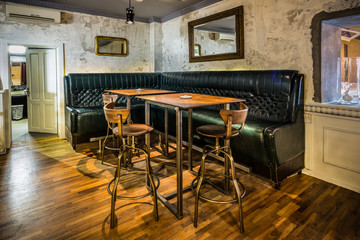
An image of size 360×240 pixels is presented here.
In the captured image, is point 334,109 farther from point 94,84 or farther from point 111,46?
point 111,46

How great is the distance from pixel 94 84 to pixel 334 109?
4.35 metres

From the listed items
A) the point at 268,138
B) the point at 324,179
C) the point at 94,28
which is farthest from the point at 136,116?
the point at 324,179

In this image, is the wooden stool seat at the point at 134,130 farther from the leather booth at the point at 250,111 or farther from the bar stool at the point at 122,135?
the leather booth at the point at 250,111

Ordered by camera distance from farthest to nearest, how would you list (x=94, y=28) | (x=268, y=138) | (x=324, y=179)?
1. (x=94, y=28)
2. (x=324, y=179)
3. (x=268, y=138)

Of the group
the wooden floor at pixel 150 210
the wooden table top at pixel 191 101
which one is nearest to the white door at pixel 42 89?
the wooden floor at pixel 150 210

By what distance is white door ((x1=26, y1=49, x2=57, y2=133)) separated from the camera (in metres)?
5.14

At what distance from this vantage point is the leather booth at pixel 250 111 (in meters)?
2.72

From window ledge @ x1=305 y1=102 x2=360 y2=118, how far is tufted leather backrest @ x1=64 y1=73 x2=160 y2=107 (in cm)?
367

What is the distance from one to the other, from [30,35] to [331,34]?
513cm

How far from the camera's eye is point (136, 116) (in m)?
4.95

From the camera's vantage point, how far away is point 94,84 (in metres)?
5.02

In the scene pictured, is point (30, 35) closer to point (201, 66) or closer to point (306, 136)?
point (201, 66)

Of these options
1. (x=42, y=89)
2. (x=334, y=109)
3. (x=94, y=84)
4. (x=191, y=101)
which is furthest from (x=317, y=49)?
(x=42, y=89)

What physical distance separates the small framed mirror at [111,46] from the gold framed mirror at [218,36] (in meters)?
1.71
